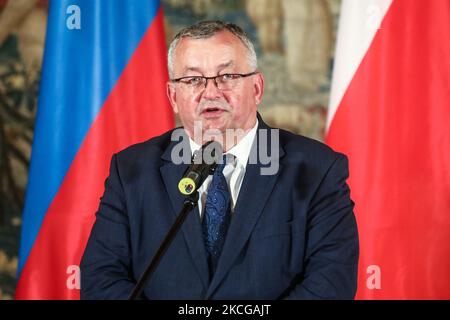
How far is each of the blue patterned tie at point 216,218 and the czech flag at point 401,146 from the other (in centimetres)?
118

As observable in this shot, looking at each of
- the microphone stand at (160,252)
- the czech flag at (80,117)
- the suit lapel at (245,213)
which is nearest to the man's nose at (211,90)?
the suit lapel at (245,213)

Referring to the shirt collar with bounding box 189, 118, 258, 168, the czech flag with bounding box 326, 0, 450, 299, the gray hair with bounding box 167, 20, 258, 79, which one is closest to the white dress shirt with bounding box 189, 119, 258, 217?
the shirt collar with bounding box 189, 118, 258, 168

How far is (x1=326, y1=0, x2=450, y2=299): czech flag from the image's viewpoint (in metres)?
3.20

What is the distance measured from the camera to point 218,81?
89.0 inches

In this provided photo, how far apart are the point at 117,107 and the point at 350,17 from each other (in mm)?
1300

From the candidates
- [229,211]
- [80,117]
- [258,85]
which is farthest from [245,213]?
[80,117]

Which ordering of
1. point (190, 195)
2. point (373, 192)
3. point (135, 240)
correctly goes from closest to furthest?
1. point (190, 195)
2. point (135, 240)
3. point (373, 192)

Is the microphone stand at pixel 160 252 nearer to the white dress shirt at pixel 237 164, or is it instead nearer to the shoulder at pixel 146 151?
the white dress shirt at pixel 237 164

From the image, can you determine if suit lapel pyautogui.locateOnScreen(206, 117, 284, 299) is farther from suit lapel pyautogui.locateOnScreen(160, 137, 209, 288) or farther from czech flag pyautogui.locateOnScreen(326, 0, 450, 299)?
czech flag pyautogui.locateOnScreen(326, 0, 450, 299)

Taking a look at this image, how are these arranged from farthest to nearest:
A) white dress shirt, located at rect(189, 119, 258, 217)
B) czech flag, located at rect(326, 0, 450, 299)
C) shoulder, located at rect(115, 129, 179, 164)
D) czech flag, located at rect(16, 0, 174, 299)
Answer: czech flag, located at rect(16, 0, 174, 299) → czech flag, located at rect(326, 0, 450, 299) → shoulder, located at rect(115, 129, 179, 164) → white dress shirt, located at rect(189, 119, 258, 217)

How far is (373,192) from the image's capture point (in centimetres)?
324

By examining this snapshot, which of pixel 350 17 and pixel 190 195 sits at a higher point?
pixel 350 17
